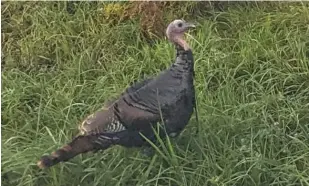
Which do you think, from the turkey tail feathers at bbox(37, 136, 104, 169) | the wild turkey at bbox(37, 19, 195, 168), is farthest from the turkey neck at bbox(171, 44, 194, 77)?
the turkey tail feathers at bbox(37, 136, 104, 169)

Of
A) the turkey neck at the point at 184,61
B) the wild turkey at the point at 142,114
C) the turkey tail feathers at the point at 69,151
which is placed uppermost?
the turkey neck at the point at 184,61

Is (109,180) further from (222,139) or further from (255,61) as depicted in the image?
(255,61)

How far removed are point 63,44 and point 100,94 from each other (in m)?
0.17

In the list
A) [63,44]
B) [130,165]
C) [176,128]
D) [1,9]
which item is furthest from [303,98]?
[1,9]

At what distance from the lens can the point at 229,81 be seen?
86.1 inches

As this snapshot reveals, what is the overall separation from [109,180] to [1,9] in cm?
53

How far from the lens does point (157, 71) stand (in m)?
2.16

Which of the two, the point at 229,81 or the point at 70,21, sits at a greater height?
the point at 70,21

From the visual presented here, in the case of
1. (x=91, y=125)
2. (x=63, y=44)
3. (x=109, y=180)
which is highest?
(x=63, y=44)

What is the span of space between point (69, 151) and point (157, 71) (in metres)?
0.30

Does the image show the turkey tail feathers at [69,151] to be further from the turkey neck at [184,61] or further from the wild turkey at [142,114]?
the turkey neck at [184,61]

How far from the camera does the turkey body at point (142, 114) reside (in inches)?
83.2

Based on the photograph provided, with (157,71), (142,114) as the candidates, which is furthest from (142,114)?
(157,71)

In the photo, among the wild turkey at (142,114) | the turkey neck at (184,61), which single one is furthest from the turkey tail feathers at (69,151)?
the turkey neck at (184,61)
